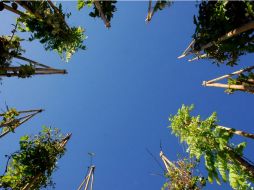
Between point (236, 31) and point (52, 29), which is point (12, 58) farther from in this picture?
point (236, 31)

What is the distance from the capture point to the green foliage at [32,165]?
559 inches

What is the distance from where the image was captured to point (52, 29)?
571 inches

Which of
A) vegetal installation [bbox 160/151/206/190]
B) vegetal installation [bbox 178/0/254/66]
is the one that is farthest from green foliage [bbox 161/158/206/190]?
vegetal installation [bbox 178/0/254/66]

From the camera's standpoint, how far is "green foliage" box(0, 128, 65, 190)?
559 inches

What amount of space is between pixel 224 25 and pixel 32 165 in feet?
34.3

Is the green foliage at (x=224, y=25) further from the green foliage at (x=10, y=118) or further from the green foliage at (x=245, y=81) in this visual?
the green foliage at (x=10, y=118)

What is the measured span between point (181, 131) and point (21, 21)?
9177 millimetres

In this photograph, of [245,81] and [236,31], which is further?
[245,81]

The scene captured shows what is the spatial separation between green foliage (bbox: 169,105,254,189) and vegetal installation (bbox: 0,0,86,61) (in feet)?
24.3

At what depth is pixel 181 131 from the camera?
45.7ft

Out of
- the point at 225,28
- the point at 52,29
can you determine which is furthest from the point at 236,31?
the point at 52,29

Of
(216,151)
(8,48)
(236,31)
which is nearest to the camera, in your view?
(236,31)

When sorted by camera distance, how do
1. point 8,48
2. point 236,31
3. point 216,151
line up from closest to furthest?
point 236,31, point 216,151, point 8,48

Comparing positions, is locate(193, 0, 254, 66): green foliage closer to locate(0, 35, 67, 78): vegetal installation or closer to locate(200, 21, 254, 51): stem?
locate(200, 21, 254, 51): stem
